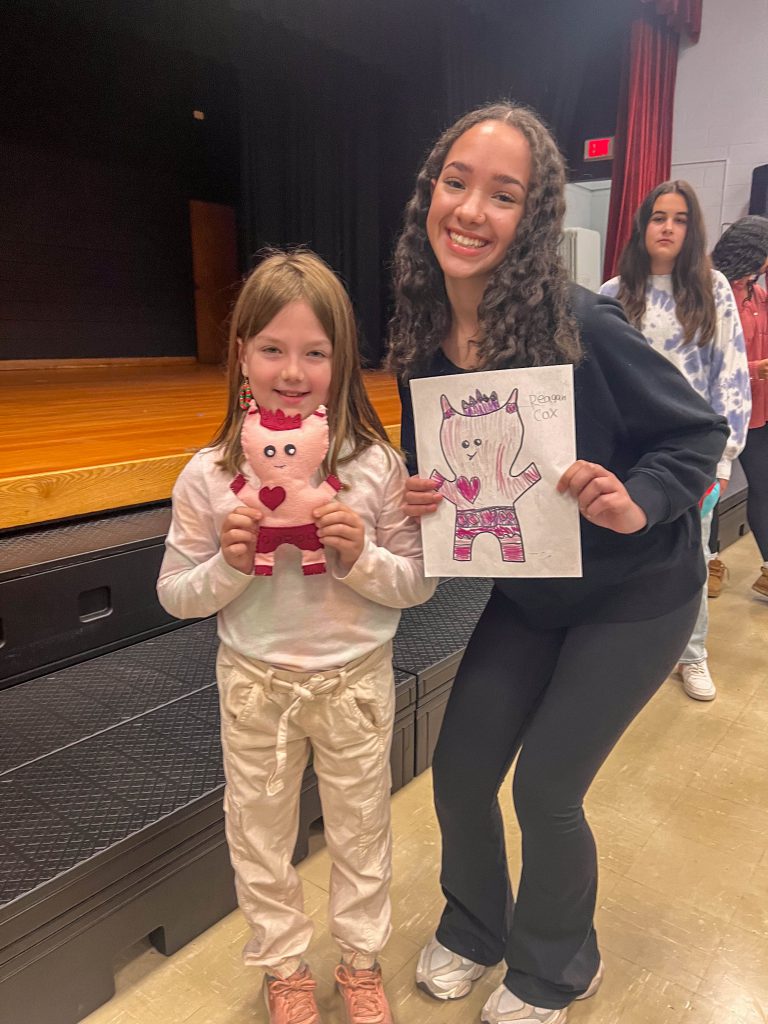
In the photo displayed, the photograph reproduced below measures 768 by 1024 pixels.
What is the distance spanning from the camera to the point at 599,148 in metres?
5.66

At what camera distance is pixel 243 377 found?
3.14 feet

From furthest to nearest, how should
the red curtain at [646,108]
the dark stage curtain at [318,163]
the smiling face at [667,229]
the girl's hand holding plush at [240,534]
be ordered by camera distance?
1. the dark stage curtain at [318,163]
2. the red curtain at [646,108]
3. the smiling face at [667,229]
4. the girl's hand holding plush at [240,534]

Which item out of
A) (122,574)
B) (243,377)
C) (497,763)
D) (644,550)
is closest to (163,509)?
(122,574)

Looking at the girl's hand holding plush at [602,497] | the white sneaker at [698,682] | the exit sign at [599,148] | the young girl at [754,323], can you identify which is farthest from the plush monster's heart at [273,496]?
the exit sign at [599,148]

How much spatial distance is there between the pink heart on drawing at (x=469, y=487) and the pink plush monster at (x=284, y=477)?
0.17 metres

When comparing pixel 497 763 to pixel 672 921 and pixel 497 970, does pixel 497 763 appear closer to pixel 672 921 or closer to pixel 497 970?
pixel 497 970

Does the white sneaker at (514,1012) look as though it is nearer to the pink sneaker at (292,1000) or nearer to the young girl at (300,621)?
the young girl at (300,621)

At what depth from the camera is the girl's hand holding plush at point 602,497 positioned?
0.87 m

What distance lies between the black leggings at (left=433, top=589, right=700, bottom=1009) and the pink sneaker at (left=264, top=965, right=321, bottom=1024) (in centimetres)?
26

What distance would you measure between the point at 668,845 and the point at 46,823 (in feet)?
3.97

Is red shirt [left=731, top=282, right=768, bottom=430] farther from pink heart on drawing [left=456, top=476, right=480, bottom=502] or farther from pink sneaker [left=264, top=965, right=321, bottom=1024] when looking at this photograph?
pink sneaker [left=264, top=965, right=321, bottom=1024]

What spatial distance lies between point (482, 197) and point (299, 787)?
82 cm

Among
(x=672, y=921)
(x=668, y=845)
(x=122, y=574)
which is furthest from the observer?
(x=122, y=574)

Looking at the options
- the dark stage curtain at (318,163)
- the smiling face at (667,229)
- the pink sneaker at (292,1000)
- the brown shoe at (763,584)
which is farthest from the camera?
the dark stage curtain at (318,163)
